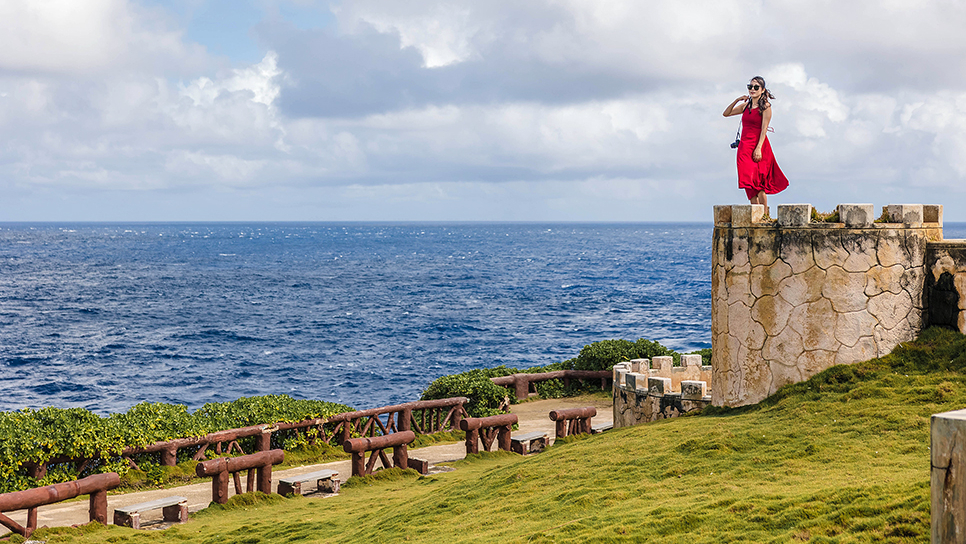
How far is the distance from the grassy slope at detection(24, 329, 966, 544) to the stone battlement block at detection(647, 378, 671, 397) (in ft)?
4.43

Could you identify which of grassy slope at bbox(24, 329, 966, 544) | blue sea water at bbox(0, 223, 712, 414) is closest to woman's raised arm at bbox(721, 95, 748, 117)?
grassy slope at bbox(24, 329, 966, 544)

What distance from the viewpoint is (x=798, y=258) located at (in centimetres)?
1251

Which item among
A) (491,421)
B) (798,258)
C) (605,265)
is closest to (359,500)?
(491,421)

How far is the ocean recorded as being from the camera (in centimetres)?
4034

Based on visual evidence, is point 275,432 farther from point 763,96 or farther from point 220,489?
point 763,96

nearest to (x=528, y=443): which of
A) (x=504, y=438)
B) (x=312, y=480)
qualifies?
(x=504, y=438)

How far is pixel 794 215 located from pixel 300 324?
53.1 meters

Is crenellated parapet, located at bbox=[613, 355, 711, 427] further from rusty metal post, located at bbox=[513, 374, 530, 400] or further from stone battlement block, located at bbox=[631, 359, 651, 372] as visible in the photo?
rusty metal post, located at bbox=[513, 374, 530, 400]

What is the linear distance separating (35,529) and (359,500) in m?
4.80

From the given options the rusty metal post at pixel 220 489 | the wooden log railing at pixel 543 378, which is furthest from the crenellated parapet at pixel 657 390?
the rusty metal post at pixel 220 489

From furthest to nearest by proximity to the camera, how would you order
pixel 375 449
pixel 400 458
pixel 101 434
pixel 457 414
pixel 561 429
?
pixel 457 414
pixel 561 429
pixel 400 458
pixel 375 449
pixel 101 434

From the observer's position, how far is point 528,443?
17.2m

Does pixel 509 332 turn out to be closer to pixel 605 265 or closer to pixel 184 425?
pixel 184 425

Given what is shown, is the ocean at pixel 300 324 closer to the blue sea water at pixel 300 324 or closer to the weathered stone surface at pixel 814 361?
the blue sea water at pixel 300 324
